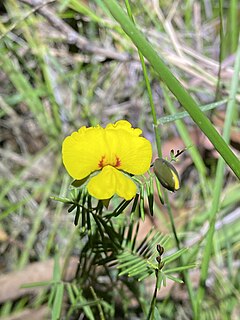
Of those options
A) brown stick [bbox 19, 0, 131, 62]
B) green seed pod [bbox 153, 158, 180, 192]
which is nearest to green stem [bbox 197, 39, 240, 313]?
green seed pod [bbox 153, 158, 180, 192]

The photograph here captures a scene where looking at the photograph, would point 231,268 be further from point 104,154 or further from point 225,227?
point 104,154

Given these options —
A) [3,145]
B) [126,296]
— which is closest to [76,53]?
[3,145]

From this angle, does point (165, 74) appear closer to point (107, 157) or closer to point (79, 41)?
point (107, 157)

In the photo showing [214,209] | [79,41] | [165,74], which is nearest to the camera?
[165,74]

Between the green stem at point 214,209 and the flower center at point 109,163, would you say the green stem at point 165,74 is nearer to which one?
the flower center at point 109,163

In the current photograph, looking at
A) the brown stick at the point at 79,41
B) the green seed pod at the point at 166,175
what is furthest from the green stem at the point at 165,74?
the brown stick at the point at 79,41

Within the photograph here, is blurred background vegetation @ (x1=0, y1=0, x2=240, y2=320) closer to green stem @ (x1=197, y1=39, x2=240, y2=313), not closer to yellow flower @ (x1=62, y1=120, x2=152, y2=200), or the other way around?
green stem @ (x1=197, y1=39, x2=240, y2=313)

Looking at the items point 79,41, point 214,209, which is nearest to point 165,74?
point 214,209

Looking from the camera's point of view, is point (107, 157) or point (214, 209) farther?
point (214, 209)
